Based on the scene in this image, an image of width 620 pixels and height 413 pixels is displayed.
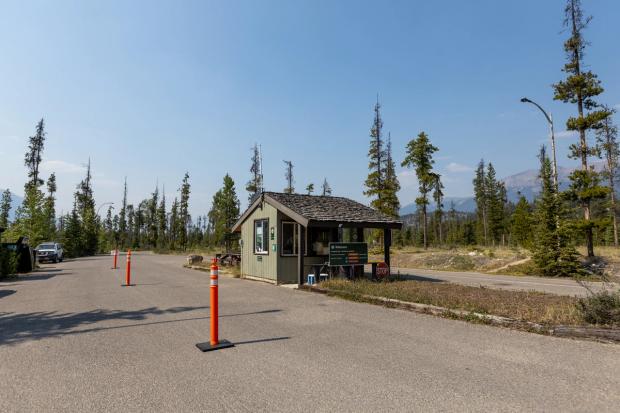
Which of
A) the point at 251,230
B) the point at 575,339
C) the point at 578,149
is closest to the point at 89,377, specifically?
the point at 575,339

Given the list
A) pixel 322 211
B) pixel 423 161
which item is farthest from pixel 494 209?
pixel 322 211

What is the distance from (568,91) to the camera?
2083 cm

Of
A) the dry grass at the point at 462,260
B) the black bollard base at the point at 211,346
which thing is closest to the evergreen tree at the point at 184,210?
the dry grass at the point at 462,260

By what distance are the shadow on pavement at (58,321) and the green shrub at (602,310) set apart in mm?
6397

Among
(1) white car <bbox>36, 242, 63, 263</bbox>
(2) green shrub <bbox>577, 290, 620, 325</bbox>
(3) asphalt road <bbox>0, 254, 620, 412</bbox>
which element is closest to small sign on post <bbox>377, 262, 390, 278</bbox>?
(3) asphalt road <bbox>0, 254, 620, 412</bbox>

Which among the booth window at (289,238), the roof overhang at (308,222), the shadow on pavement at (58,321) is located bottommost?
the shadow on pavement at (58,321)

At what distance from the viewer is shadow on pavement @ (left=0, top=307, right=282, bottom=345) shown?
6.62 metres

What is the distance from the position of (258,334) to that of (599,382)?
4955mm

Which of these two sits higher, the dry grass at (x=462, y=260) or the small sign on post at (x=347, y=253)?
the small sign on post at (x=347, y=253)

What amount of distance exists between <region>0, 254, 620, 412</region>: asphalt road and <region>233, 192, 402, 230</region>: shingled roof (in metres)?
5.43

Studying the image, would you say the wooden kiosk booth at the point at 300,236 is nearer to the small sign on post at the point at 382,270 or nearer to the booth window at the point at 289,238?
the booth window at the point at 289,238

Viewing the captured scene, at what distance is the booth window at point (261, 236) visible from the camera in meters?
15.7

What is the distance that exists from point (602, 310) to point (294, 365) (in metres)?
5.71

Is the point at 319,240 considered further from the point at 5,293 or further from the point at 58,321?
the point at 5,293
